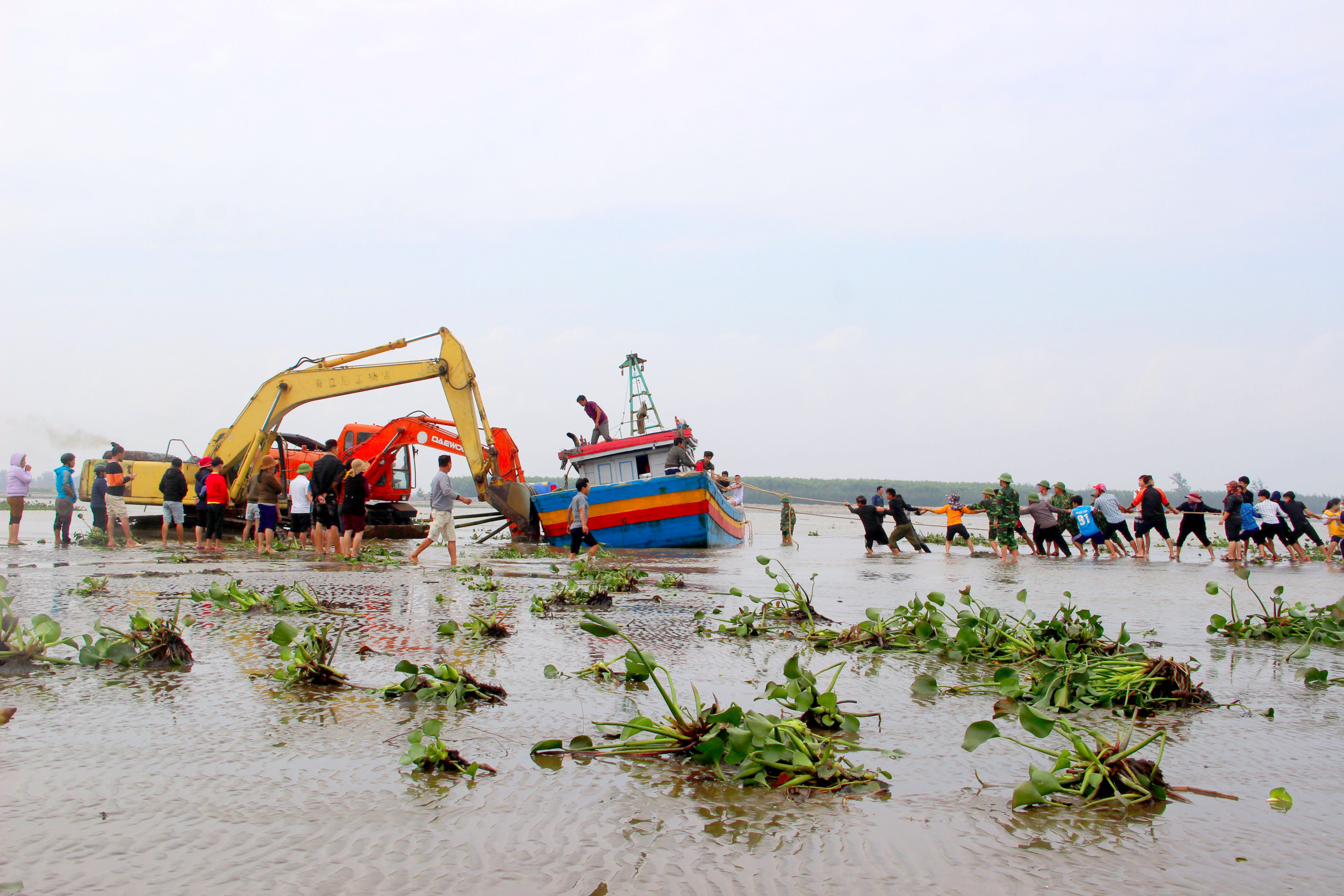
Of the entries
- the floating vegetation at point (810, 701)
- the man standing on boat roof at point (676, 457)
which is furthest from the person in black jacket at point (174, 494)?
the floating vegetation at point (810, 701)

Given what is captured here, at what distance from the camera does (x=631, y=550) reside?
17.1 meters

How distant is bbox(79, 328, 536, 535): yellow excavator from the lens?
16859mm

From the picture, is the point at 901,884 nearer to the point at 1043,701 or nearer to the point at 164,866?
the point at 164,866

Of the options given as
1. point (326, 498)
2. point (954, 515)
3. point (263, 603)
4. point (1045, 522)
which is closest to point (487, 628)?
point (263, 603)

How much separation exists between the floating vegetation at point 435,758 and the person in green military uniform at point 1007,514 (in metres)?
13.8

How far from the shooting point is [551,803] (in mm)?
2412

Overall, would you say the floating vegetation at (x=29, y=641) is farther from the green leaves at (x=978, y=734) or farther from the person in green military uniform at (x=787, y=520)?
the person in green military uniform at (x=787, y=520)

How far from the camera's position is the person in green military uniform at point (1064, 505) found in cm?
1717

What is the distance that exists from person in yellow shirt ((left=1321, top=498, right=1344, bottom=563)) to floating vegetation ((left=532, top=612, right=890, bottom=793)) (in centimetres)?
1809

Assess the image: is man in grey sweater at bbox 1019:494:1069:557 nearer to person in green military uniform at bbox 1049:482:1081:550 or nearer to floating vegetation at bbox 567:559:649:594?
person in green military uniform at bbox 1049:482:1081:550

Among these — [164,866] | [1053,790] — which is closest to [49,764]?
[164,866]

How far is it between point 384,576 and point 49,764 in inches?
250

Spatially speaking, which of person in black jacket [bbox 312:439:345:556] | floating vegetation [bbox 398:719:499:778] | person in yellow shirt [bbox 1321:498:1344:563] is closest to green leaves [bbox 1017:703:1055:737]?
floating vegetation [bbox 398:719:499:778]

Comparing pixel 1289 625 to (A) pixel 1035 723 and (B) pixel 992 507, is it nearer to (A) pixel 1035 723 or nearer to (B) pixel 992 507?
(A) pixel 1035 723
